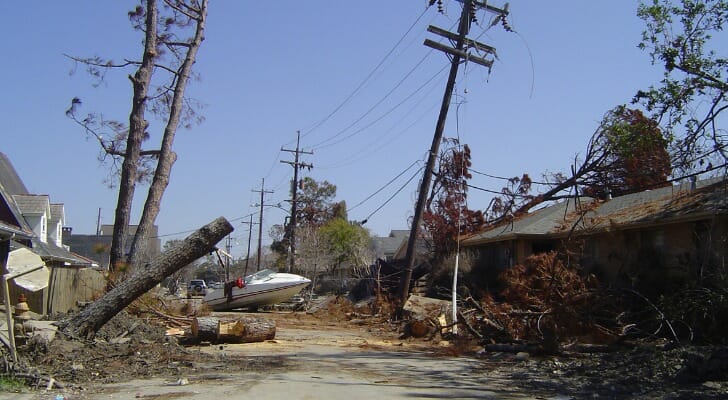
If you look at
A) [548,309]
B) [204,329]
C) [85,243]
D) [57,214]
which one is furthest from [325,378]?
[85,243]

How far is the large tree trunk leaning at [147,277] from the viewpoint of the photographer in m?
11.9

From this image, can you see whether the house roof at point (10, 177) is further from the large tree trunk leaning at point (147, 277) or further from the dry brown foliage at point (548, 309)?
the dry brown foliage at point (548, 309)

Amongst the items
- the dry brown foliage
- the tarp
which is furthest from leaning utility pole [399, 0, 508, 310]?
the tarp

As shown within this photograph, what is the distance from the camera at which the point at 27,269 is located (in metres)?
9.66

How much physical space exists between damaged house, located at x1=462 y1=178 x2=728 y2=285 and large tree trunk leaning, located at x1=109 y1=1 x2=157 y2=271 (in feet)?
40.3

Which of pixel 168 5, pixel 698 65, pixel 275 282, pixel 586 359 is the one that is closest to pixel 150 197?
pixel 168 5

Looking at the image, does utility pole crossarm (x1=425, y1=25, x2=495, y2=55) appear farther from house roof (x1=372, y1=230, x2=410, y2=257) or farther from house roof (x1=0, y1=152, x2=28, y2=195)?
house roof (x1=372, y1=230, x2=410, y2=257)

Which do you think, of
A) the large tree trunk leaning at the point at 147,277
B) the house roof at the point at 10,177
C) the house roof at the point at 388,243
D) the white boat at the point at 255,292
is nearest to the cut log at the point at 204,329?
the large tree trunk leaning at the point at 147,277

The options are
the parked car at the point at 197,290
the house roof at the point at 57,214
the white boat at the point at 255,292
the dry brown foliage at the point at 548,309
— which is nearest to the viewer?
the dry brown foliage at the point at 548,309

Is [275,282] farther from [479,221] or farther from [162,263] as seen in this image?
[162,263]

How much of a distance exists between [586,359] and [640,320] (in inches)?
101

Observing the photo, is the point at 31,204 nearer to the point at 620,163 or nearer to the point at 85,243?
the point at 620,163

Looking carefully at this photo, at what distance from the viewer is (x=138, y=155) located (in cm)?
1997

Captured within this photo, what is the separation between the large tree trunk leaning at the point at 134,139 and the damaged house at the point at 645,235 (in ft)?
40.3
